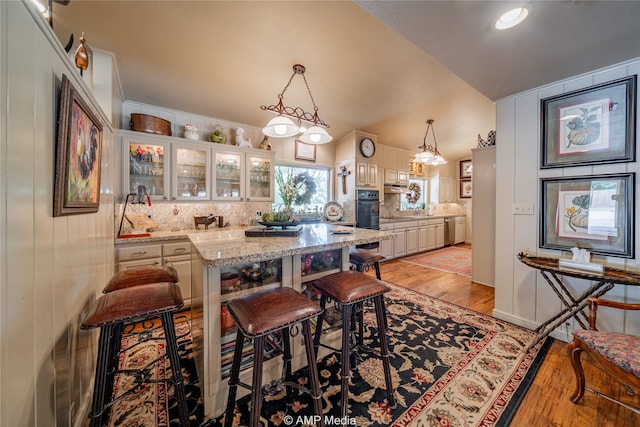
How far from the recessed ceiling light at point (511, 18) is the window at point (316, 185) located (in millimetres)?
3307

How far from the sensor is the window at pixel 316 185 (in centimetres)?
423

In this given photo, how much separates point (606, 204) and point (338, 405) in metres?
2.65

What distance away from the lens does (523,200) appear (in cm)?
232

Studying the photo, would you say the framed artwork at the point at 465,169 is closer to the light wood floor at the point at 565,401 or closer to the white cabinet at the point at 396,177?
the white cabinet at the point at 396,177

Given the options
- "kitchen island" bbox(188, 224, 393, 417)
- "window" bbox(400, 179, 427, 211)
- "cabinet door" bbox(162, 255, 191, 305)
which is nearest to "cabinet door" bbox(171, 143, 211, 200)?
"cabinet door" bbox(162, 255, 191, 305)

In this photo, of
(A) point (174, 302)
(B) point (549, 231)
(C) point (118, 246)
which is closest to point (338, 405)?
(A) point (174, 302)

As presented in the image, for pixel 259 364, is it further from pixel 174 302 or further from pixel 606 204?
pixel 606 204

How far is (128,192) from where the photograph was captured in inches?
108

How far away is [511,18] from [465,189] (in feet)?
21.5

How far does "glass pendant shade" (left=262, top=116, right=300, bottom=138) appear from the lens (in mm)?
1967

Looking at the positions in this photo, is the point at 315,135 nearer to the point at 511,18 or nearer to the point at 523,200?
the point at 511,18

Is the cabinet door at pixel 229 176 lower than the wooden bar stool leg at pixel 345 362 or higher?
higher

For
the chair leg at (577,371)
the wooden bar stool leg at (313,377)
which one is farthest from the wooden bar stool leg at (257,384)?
the chair leg at (577,371)

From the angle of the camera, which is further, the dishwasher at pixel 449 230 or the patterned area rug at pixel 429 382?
the dishwasher at pixel 449 230
